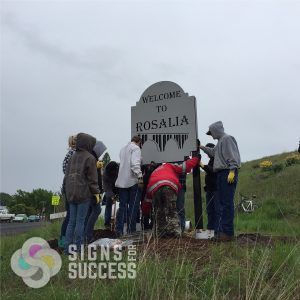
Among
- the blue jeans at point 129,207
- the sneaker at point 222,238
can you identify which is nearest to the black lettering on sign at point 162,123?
the blue jeans at point 129,207

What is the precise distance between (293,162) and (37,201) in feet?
191

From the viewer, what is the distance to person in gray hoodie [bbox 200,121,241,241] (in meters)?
6.91

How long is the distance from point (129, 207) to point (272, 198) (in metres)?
11.3

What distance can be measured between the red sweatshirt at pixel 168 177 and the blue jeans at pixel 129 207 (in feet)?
1.31

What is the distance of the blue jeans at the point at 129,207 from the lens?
26.2ft

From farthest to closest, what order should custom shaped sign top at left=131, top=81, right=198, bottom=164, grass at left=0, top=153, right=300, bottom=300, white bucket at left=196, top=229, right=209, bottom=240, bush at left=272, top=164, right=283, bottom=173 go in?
bush at left=272, top=164, right=283, bottom=173, custom shaped sign top at left=131, top=81, right=198, bottom=164, white bucket at left=196, top=229, right=209, bottom=240, grass at left=0, top=153, right=300, bottom=300

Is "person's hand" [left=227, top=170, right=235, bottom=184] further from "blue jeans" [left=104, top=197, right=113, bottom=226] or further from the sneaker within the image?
"blue jeans" [left=104, top=197, right=113, bottom=226]

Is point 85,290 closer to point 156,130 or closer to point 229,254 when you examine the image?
point 229,254

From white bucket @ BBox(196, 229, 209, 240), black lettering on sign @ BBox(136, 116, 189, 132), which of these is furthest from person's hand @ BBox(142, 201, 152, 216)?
black lettering on sign @ BBox(136, 116, 189, 132)

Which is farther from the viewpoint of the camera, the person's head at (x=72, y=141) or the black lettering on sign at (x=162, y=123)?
the black lettering on sign at (x=162, y=123)

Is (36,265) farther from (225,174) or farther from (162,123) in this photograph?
(162,123)

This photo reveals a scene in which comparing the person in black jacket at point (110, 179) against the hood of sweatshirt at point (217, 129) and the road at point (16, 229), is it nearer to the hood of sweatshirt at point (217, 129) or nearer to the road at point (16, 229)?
the hood of sweatshirt at point (217, 129)

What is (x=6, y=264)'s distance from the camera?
21.9ft

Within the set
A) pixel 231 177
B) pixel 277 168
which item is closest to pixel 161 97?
pixel 231 177
